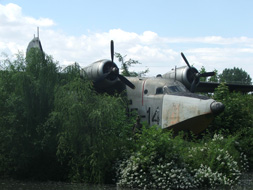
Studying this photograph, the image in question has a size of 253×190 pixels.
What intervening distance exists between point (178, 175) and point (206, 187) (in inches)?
40.6

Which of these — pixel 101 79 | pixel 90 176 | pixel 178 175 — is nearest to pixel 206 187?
pixel 178 175

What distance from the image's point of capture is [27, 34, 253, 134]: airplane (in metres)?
14.8

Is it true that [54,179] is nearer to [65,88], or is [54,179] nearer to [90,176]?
[90,176]

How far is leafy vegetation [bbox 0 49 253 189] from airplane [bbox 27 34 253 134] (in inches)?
77.7

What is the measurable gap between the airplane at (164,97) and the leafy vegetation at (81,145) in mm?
1974

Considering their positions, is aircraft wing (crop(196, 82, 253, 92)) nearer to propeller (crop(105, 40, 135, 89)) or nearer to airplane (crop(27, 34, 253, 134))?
airplane (crop(27, 34, 253, 134))

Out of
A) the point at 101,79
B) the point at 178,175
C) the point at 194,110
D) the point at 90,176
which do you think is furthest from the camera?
the point at 101,79

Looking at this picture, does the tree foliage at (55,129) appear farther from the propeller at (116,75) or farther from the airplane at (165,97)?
the propeller at (116,75)

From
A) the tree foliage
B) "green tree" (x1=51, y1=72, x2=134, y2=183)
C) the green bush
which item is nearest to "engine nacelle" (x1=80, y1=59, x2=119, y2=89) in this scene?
the tree foliage

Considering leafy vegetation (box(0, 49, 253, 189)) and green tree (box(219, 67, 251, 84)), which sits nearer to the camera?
leafy vegetation (box(0, 49, 253, 189))

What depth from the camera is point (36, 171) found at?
40.7ft

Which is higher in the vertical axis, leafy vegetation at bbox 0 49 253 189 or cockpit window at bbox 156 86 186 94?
cockpit window at bbox 156 86 186 94

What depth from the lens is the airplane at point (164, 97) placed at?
1477 cm

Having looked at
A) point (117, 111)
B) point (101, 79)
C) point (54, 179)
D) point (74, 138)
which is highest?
point (101, 79)
